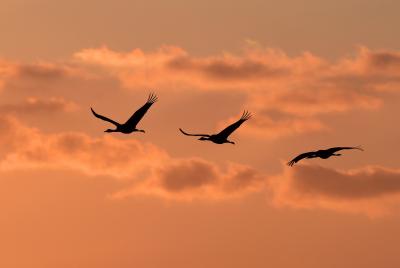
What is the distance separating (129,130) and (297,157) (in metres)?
14.4

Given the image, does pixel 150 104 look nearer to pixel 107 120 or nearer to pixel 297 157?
pixel 107 120

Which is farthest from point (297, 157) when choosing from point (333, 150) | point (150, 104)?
point (150, 104)

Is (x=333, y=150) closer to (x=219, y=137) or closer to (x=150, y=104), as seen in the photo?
(x=219, y=137)

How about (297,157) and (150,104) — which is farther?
(297,157)

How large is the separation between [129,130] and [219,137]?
7.88m

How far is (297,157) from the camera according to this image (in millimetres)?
104500

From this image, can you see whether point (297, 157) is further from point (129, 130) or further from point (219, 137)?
point (129, 130)

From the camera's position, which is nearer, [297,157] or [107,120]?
[107,120]

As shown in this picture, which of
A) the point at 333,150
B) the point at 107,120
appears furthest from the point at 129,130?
the point at 333,150

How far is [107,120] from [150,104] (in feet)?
11.9

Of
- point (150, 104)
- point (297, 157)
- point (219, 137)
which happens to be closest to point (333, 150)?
point (297, 157)

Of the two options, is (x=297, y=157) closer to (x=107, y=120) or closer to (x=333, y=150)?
(x=333, y=150)

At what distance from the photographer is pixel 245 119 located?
328 ft

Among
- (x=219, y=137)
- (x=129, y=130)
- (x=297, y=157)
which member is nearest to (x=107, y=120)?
(x=129, y=130)
